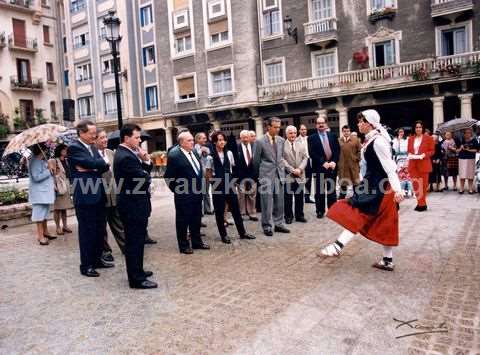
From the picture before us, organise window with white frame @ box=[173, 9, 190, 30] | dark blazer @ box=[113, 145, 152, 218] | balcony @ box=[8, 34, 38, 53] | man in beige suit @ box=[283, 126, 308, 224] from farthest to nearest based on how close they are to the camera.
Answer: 1. balcony @ box=[8, 34, 38, 53]
2. window with white frame @ box=[173, 9, 190, 30]
3. man in beige suit @ box=[283, 126, 308, 224]
4. dark blazer @ box=[113, 145, 152, 218]

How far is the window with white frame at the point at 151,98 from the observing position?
31.7 meters

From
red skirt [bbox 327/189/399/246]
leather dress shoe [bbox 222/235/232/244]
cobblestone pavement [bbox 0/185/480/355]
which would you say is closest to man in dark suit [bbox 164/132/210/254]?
cobblestone pavement [bbox 0/185/480/355]

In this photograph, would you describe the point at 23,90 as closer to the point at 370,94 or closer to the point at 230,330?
the point at 370,94

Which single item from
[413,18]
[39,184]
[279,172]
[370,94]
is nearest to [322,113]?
[370,94]

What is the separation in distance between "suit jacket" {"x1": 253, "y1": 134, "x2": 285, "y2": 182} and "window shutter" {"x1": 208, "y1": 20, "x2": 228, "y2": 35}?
20.8m

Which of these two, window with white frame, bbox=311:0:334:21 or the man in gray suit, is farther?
window with white frame, bbox=311:0:334:21

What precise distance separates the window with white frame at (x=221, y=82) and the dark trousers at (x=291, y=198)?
745 inches

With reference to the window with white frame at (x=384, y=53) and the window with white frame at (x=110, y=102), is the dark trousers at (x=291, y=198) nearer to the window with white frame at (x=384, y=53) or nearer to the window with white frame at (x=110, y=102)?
the window with white frame at (x=384, y=53)

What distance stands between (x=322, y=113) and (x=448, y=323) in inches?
805

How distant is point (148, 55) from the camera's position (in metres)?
31.8

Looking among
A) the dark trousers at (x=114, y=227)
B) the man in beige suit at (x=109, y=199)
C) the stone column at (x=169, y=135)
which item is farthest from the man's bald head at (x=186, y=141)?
the stone column at (x=169, y=135)

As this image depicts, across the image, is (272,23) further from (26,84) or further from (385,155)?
(26,84)

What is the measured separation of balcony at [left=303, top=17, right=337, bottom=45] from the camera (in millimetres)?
22766

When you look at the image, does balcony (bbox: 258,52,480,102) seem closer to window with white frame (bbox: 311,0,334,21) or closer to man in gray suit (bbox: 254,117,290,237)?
window with white frame (bbox: 311,0,334,21)
